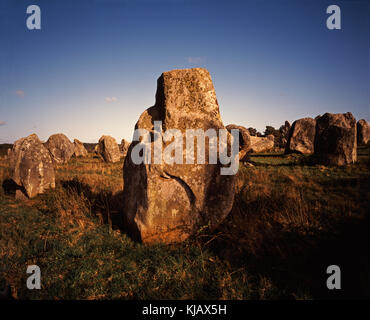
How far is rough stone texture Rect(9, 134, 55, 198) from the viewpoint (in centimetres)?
632

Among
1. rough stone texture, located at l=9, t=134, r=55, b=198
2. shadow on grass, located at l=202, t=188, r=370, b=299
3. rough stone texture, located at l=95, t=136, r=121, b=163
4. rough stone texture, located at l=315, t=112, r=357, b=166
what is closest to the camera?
shadow on grass, located at l=202, t=188, r=370, b=299

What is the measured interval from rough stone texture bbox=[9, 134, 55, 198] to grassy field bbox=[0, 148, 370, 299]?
8.42ft

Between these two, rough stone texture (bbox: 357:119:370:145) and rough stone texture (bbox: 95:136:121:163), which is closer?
rough stone texture (bbox: 95:136:121:163)

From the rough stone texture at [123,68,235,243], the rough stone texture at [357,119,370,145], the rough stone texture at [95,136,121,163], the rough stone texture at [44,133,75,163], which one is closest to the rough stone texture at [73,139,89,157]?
the rough stone texture at [44,133,75,163]

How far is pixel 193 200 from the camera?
3439mm

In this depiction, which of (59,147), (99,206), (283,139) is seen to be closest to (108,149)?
(59,147)

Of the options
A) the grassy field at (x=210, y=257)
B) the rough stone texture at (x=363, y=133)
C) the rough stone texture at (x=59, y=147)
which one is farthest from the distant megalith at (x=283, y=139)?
the rough stone texture at (x=59, y=147)

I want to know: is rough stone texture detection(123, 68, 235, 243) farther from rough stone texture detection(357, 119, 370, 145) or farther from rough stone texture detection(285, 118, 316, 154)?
rough stone texture detection(357, 119, 370, 145)

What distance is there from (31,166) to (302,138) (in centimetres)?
1573

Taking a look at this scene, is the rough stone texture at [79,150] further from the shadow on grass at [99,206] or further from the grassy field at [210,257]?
the grassy field at [210,257]

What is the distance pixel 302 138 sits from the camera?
1442cm
